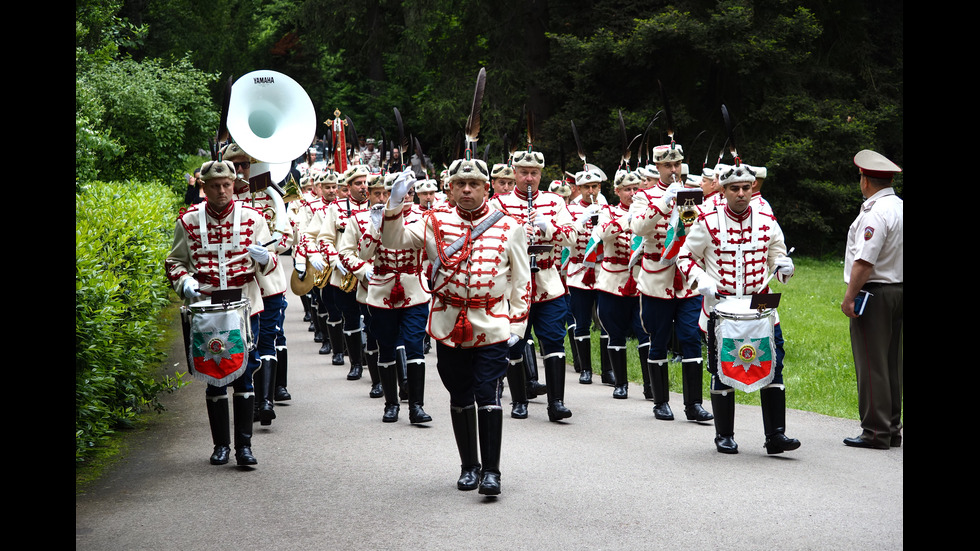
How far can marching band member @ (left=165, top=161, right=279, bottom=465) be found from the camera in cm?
742

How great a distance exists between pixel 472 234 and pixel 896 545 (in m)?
3.01

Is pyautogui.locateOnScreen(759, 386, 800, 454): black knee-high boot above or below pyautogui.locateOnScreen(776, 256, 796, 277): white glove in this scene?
below

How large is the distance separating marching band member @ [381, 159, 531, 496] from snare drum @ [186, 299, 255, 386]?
1.41 meters

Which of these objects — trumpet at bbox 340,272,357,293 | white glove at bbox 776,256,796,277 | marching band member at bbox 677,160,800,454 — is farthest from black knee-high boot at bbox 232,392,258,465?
white glove at bbox 776,256,796,277

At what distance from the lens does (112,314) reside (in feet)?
25.4

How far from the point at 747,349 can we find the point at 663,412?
6.47 ft

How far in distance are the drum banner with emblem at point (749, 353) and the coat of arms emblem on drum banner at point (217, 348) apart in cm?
334

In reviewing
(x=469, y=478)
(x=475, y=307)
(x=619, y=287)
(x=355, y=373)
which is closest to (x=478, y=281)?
(x=475, y=307)

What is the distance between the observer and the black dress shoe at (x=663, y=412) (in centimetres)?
905

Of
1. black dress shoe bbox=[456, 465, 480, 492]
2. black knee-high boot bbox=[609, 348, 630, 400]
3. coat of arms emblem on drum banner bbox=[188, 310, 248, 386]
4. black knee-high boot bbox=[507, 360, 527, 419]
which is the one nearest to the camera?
black dress shoe bbox=[456, 465, 480, 492]

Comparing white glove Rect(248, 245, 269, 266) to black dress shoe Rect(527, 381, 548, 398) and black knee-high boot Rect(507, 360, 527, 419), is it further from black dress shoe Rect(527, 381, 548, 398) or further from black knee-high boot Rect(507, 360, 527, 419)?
black dress shoe Rect(527, 381, 548, 398)

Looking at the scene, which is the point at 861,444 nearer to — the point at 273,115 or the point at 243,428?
the point at 243,428

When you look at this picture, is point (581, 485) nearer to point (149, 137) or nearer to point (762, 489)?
point (762, 489)

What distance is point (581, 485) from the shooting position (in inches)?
264
